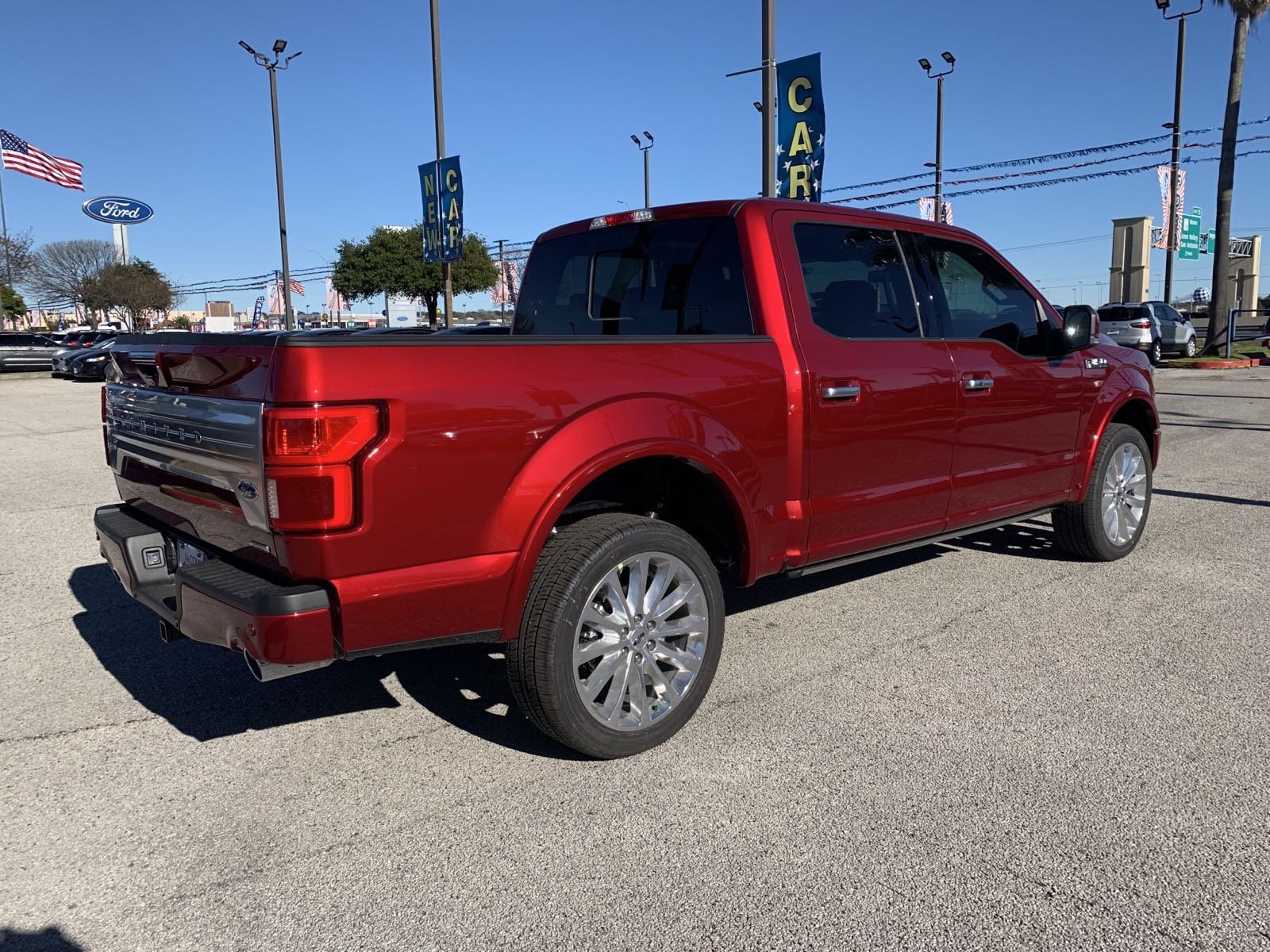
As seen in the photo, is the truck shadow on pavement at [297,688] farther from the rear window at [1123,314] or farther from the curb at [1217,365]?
the curb at [1217,365]

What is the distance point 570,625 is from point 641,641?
34cm

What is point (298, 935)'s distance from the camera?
2.34m

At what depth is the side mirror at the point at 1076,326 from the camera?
484cm

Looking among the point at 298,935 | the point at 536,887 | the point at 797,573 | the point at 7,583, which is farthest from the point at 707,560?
the point at 7,583

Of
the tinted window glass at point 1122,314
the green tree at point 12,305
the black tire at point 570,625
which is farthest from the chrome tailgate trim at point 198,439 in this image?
the green tree at point 12,305

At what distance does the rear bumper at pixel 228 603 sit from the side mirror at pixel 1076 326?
12.8ft

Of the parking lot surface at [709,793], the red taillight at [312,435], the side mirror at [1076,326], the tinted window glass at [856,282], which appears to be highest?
the tinted window glass at [856,282]

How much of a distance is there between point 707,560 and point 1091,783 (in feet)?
4.66

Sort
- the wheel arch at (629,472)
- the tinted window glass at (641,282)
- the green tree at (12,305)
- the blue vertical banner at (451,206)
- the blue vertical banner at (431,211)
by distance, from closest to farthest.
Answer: the wheel arch at (629,472), the tinted window glass at (641,282), the blue vertical banner at (451,206), the blue vertical banner at (431,211), the green tree at (12,305)

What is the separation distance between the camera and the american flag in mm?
35969

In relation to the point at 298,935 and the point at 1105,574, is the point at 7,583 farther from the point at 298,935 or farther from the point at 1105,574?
the point at 1105,574

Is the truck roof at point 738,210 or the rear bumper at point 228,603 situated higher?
the truck roof at point 738,210

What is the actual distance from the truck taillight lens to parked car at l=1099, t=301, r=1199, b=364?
24.2 m

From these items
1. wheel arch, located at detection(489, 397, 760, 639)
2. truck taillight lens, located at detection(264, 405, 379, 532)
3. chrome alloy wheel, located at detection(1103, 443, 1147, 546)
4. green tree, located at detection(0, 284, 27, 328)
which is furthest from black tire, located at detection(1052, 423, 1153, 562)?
green tree, located at detection(0, 284, 27, 328)
